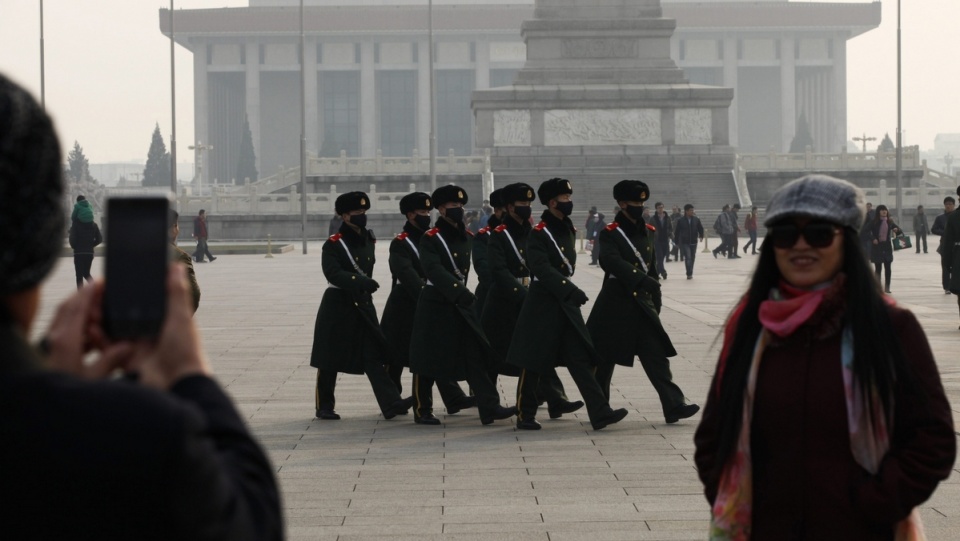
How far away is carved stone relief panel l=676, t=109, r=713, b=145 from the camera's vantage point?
5031 centimetres

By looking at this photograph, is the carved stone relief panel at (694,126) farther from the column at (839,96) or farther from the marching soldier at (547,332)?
the column at (839,96)

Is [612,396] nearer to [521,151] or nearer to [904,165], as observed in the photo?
[521,151]

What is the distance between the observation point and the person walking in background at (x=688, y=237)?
84.0ft

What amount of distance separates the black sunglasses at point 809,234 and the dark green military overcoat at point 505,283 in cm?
610

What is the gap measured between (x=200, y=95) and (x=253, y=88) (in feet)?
13.1

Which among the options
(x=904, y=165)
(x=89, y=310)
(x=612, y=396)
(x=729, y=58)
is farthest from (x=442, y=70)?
(x=89, y=310)

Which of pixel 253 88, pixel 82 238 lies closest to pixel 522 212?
pixel 82 238

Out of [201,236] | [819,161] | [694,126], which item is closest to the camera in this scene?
[201,236]

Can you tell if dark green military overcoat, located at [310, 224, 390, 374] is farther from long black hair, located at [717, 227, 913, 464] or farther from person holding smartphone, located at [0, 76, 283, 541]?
person holding smartphone, located at [0, 76, 283, 541]

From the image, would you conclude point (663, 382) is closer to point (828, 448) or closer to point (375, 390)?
point (375, 390)

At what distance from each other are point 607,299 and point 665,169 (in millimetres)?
41630

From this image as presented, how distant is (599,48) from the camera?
5022 centimetres

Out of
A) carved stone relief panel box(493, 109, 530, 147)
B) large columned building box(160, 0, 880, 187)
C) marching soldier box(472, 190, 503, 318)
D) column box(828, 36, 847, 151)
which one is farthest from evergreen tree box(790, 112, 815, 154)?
marching soldier box(472, 190, 503, 318)

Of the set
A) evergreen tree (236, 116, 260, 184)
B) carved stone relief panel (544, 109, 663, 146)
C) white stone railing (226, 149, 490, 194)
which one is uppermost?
evergreen tree (236, 116, 260, 184)
